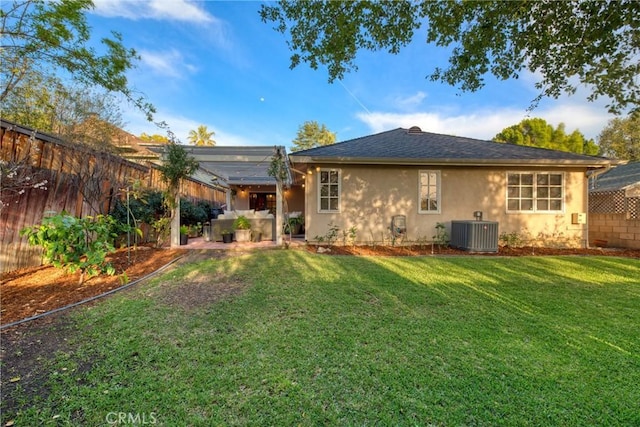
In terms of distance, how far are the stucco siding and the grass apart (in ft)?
14.2

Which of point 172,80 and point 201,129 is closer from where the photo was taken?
point 172,80

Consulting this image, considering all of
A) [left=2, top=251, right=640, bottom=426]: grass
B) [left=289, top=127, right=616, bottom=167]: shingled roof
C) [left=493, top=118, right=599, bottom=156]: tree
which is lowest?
[left=2, top=251, right=640, bottom=426]: grass

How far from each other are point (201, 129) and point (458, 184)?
35591 mm

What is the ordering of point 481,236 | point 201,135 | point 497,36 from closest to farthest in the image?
point 497,36 → point 481,236 → point 201,135

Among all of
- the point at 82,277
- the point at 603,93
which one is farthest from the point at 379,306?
the point at 603,93

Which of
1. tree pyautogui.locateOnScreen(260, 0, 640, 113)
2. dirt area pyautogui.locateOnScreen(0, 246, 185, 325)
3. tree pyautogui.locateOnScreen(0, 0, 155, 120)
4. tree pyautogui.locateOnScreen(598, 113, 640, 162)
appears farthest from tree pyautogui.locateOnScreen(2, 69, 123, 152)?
tree pyautogui.locateOnScreen(598, 113, 640, 162)

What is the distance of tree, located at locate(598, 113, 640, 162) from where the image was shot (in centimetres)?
2203

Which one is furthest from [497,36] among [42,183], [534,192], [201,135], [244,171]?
[201,135]

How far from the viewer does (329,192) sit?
9.01m

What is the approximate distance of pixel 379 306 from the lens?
12.7 ft

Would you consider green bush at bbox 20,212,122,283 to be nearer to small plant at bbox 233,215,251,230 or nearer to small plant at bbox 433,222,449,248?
small plant at bbox 233,215,251,230

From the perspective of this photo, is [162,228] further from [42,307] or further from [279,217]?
[42,307]

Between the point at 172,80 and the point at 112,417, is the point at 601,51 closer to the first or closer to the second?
the point at 112,417

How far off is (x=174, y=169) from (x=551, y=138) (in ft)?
81.6
